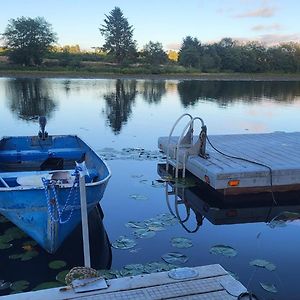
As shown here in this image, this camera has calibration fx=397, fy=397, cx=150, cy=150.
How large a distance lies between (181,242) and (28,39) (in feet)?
219

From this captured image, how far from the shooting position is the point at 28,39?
65938 mm

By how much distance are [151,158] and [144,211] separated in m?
3.86

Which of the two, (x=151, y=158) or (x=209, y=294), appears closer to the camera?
(x=209, y=294)

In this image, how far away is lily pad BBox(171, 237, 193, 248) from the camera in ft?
17.7

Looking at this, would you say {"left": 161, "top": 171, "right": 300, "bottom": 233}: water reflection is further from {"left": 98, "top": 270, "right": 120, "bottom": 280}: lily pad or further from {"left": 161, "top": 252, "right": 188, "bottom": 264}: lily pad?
{"left": 98, "top": 270, "right": 120, "bottom": 280}: lily pad

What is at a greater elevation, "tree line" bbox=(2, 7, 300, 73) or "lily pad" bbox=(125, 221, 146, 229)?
"tree line" bbox=(2, 7, 300, 73)

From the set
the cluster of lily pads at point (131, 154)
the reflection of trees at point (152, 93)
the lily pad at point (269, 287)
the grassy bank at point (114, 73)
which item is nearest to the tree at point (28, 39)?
the grassy bank at point (114, 73)

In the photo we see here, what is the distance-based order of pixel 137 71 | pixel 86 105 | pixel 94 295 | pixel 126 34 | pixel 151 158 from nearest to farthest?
pixel 94 295 < pixel 151 158 < pixel 86 105 < pixel 137 71 < pixel 126 34

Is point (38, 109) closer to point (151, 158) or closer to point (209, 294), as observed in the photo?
point (151, 158)

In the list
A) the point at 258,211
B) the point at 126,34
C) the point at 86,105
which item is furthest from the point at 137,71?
the point at 258,211

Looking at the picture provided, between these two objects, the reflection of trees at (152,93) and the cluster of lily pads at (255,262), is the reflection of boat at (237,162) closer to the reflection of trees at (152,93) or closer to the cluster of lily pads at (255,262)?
the cluster of lily pads at (255,262)

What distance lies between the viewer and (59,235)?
16.3ft

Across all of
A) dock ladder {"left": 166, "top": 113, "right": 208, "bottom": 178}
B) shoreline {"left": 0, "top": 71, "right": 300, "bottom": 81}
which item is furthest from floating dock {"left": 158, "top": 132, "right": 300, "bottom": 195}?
shoreline {"left": 0, "top": 71, "right": 300, "bottom": 81}

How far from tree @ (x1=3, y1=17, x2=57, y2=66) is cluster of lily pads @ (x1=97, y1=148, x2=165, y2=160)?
56.9m
